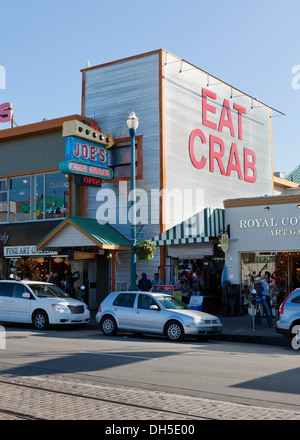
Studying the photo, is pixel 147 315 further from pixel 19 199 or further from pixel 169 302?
pixel 19 199

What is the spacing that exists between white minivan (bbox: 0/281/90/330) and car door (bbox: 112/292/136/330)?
2.16 meters

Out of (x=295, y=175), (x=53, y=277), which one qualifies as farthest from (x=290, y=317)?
(x=295, y=175)

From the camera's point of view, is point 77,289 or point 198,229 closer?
point 198,229

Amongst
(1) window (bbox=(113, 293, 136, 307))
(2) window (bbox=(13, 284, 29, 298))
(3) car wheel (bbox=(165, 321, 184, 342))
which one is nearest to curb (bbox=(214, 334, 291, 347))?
(3) car wheel (bbox=(165, 321, 184, 342))

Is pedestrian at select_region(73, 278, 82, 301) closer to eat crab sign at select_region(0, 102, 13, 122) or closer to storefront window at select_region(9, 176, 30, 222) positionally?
storefront window at select_region(9, 176, 30, 222)

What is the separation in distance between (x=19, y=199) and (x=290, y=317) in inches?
685

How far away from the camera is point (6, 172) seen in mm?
27562

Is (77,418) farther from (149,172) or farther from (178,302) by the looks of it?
(149,172)

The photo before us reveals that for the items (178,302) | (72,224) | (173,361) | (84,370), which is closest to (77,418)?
(84,370)

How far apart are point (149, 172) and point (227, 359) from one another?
42.8ft

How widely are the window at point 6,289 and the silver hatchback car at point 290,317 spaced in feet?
31.1

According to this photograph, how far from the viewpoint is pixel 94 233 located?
22.3 metres

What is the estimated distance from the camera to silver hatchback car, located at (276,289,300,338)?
46.0 feet

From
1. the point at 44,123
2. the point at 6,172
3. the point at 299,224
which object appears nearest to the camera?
the point at 299,224
